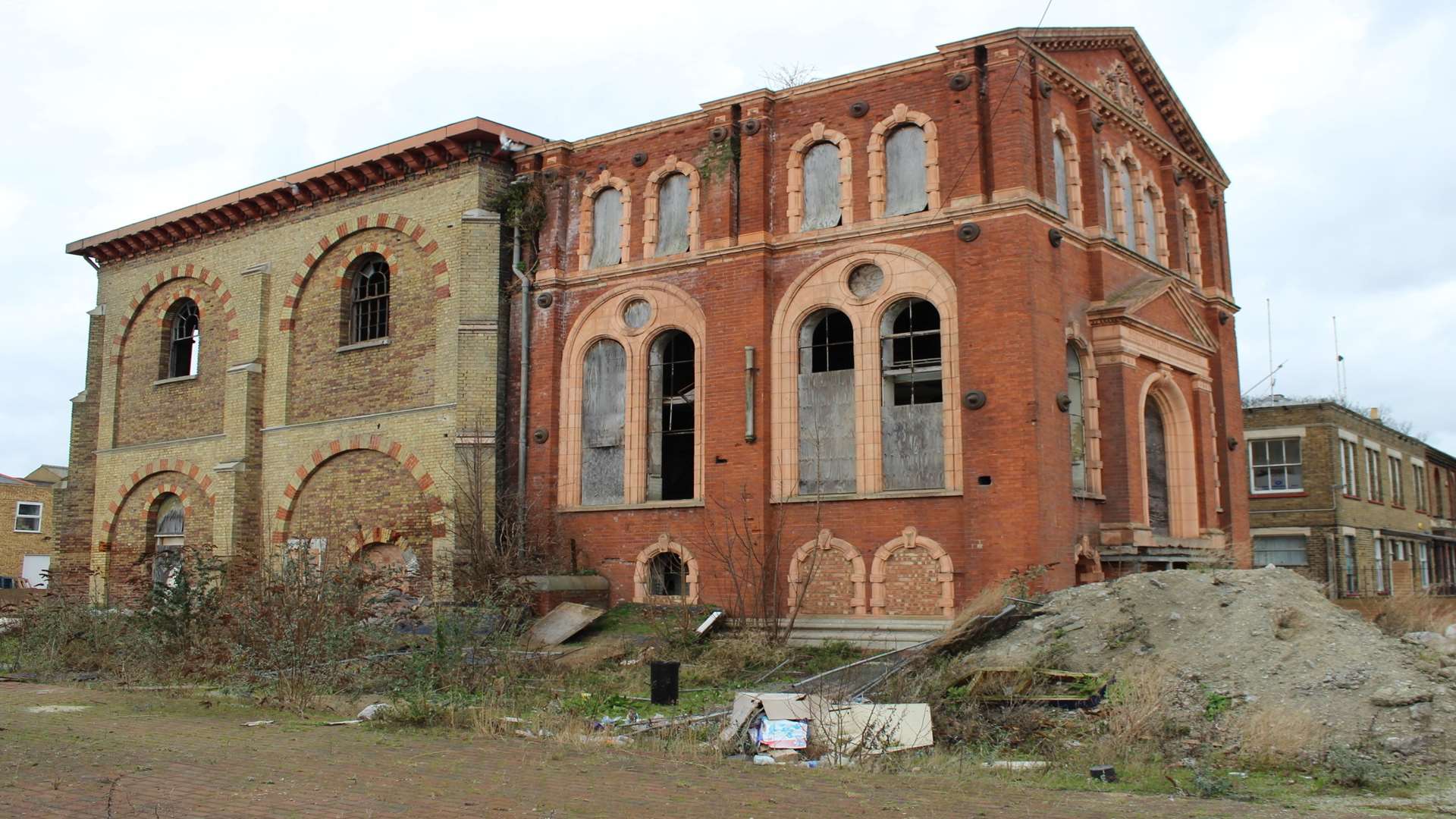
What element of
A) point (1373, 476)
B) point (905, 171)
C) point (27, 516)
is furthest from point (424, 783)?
point (27, 516)

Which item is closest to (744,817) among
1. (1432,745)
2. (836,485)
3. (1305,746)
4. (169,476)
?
(1305,746)

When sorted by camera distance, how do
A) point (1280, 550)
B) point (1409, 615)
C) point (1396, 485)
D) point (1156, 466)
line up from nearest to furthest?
point (1409, 615)
point (1156, 466)
point (1280, 550)
point (1396, 485)

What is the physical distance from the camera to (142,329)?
29406 millimetres

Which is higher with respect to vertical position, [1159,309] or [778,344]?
[1159,309]

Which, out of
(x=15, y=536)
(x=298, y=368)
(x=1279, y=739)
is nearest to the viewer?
(x=1279, y=739)

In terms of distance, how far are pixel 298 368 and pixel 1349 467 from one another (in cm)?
2849

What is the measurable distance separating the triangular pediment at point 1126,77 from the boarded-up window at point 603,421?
893 centimetres

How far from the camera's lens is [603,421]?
886 inches

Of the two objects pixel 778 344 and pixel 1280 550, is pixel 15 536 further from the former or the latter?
pixel 1280 550

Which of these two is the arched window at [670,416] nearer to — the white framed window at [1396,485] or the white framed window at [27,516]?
the white framed window at [1396,485]

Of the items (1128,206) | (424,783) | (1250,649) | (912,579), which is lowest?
(424,783)

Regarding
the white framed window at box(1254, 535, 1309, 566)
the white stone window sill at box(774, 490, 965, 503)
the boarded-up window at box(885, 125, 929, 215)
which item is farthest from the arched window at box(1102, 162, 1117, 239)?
the white framed window at box(1254, 535, 1309, 566)

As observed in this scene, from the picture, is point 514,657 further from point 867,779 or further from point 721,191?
point 721,191

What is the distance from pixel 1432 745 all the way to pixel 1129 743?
274 centimetres
